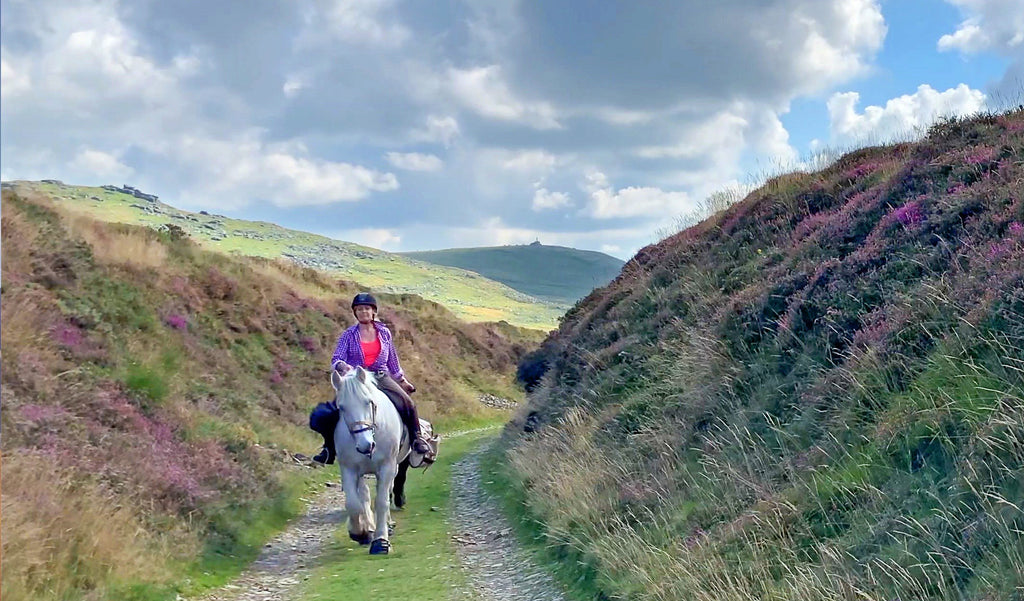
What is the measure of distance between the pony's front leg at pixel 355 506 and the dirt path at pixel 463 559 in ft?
2.12

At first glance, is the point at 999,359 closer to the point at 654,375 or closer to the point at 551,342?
the point at 654,375

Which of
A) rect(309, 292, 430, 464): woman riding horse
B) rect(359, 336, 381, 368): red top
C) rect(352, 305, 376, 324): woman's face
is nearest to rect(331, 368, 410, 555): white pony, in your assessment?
rect(309, 292, 430, 464): woman riding horse

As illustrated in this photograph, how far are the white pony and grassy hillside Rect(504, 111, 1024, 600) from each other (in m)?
2.12

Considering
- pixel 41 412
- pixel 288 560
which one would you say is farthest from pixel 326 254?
pixel 288 560

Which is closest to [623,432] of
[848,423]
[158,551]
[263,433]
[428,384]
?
[848,423]

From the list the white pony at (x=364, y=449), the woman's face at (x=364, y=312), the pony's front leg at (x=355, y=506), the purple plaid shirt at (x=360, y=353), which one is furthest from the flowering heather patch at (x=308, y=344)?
the pony's front leg at (x=355, y=506)

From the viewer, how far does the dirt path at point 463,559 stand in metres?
8.08

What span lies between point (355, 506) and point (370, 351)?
7.96 feet

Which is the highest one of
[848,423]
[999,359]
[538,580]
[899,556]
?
[999,359]

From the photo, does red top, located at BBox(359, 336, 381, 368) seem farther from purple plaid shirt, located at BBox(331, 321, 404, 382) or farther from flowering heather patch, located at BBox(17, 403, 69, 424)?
flowering heather patch, located at BBox(17, 403, 69, 424)

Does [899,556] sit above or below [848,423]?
below

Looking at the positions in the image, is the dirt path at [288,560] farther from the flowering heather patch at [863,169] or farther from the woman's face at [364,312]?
the flowering heather patch at [863,169]

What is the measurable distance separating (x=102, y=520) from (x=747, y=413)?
7.13 metres

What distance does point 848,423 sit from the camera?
6.57 meters
